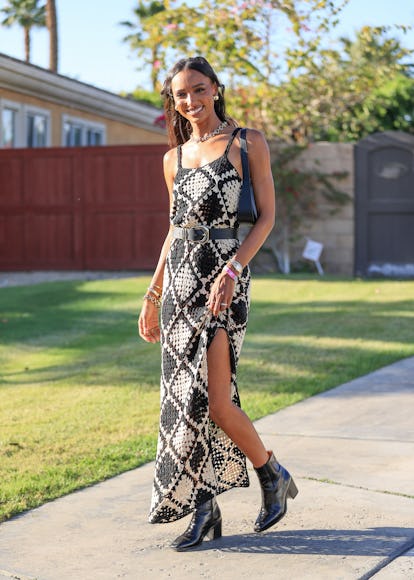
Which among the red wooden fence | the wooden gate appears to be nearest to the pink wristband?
the wooden gate

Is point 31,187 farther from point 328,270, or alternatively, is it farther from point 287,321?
point 287,321

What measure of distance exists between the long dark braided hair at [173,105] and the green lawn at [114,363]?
5.58 feet

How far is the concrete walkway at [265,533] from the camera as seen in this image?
152 inches

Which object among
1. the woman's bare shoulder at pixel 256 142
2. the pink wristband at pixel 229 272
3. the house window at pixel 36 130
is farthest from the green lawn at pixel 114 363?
the house window at pixel 36 130

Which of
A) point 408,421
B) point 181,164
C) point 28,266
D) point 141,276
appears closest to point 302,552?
point 181,164

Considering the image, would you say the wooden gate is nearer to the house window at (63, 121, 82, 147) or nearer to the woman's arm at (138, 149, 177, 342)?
the house window at (63, 121, 82, 147)

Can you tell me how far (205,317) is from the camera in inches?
160

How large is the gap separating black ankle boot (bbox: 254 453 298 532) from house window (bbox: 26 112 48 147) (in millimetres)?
17009

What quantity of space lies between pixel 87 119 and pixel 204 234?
1885 cm

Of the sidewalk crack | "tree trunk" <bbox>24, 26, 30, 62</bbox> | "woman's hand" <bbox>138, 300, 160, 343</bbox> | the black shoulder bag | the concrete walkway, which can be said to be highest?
"tree trunk" <bbox>24, 26, 30, 62</bbox>

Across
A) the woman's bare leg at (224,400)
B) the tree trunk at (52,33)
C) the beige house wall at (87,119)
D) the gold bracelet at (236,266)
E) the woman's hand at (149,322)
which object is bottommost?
the woman's bare leg at (224,400)

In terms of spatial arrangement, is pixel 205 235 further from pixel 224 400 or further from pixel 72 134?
pixel 72 134

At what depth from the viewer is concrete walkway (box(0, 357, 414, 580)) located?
12.7 ft

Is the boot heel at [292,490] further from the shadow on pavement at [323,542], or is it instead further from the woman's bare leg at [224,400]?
the woman's bare leg at [224,400]
